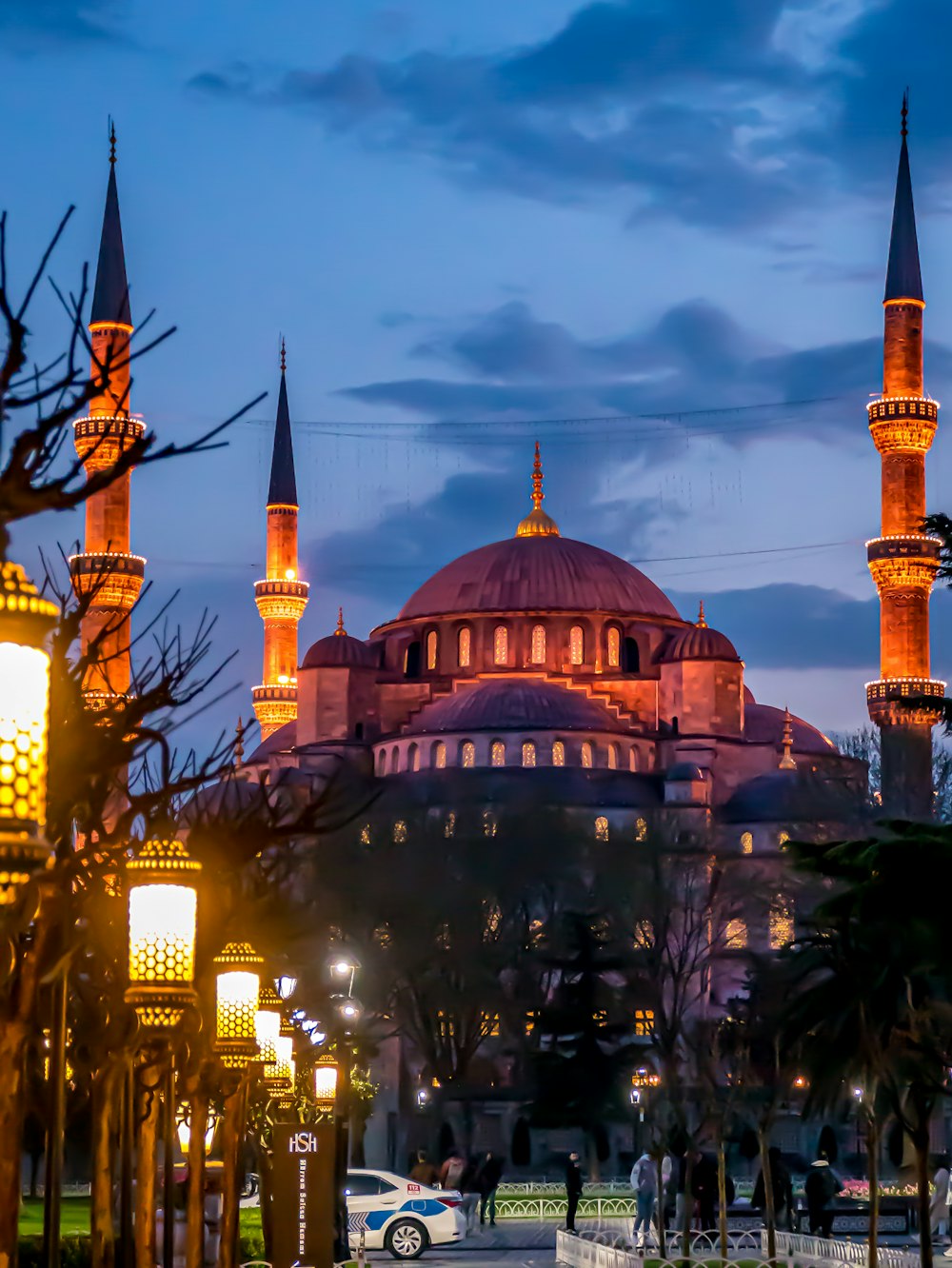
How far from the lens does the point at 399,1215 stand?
26.7m

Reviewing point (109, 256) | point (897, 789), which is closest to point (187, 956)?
point (897, 789)

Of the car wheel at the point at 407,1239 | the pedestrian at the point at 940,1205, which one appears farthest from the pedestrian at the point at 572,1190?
the pedestrian at the point at 940,1205

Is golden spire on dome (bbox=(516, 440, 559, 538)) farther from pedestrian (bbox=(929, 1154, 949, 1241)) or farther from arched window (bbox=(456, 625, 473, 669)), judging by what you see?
pedestrian (bbox=(929, 1154, 949, 1241))

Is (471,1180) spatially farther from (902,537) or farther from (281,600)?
(281,600)

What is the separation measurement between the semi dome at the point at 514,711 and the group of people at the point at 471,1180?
117 ft

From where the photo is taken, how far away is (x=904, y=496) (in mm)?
67500

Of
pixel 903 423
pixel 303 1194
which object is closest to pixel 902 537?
pixel 903 423

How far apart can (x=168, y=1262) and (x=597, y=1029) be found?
30424 mm

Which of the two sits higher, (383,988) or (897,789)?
(897,789)

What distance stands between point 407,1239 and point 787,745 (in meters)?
53.8

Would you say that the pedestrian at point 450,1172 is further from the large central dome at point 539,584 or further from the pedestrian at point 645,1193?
the large central dome at point 539,584

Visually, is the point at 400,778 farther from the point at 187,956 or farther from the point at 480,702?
the point at 187,956

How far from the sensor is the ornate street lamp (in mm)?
25047

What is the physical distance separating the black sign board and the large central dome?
70000mm
